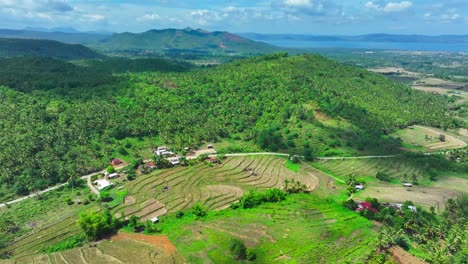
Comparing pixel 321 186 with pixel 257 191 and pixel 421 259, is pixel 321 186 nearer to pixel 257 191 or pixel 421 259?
pixel 257 191

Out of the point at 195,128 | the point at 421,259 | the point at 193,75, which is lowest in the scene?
the point at 421,259

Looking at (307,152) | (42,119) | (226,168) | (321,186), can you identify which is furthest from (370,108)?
(42,119)

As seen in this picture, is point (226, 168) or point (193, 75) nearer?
point (226, 168)

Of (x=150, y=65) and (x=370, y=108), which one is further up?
(x=150, y=65)

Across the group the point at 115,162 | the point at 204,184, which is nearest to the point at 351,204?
the point at 204,184

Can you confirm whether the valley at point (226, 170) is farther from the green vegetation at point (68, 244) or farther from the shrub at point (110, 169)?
the shrub at point (110, 169)

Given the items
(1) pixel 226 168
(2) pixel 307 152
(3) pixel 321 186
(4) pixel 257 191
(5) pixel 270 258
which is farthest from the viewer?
(2) pixel 307 152
